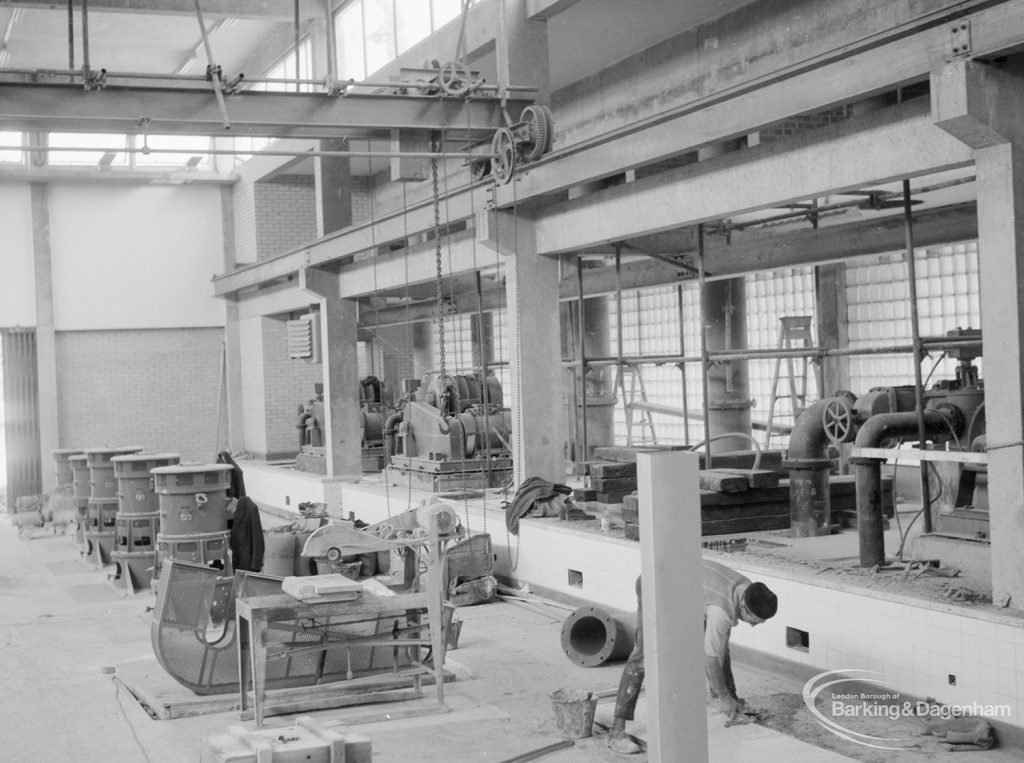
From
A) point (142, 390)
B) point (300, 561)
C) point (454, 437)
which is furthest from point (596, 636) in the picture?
point (142, 390)

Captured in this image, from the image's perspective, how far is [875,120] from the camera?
8227mm

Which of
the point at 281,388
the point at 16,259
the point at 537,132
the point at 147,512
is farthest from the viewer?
the point at 281,388

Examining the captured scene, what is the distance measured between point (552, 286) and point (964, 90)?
6.89 meters

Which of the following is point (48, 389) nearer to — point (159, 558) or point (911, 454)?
point (159, 558)

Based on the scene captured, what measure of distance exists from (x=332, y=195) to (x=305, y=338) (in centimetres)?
261

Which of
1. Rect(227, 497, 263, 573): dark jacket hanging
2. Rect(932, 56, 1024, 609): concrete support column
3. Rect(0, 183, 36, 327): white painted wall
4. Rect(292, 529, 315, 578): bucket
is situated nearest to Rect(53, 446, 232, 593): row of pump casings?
Rect(227, 497, 263, 573): dark jacket hanging

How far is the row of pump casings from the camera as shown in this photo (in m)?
12.6

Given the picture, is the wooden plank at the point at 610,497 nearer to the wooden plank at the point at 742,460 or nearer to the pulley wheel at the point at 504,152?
the wooden plank at the point at 742,460

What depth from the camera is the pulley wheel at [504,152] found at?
450 inches

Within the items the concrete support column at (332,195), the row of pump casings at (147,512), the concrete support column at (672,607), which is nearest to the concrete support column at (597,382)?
the concrete support column at (332,195)

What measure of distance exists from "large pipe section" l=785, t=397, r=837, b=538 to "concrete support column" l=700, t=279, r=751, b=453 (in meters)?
5.69

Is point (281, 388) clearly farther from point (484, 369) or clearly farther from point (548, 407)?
point (548, 407)

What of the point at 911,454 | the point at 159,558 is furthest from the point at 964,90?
the point at 159,558

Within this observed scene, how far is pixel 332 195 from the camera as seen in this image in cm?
2031
